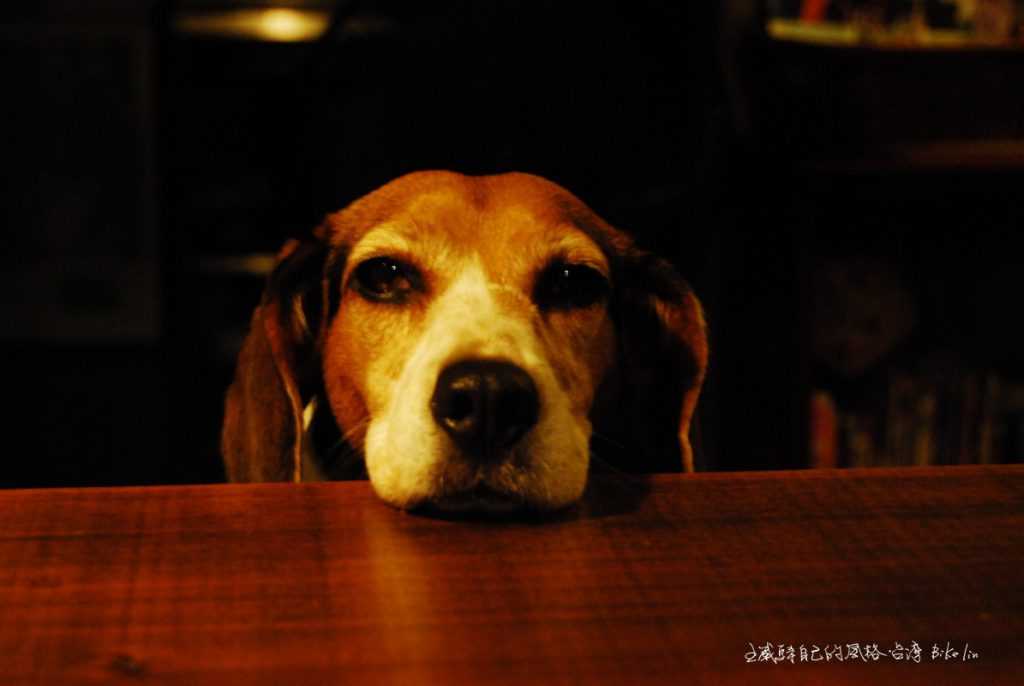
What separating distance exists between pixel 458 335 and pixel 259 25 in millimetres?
601

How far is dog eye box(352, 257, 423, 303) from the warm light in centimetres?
33

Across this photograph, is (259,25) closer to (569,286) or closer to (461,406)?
(569,286)

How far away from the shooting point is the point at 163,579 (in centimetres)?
50

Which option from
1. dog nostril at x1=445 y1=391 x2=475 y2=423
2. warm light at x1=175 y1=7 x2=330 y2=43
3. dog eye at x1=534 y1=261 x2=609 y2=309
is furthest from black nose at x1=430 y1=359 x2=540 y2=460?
warm light at x1=175 y1=7 x2=330 y2=43

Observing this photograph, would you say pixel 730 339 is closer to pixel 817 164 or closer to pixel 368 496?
pixel 817 164

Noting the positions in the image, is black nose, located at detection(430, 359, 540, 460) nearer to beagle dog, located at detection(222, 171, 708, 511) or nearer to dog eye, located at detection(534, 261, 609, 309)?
beagle dog, located at detection(222, 171, 708, 511)

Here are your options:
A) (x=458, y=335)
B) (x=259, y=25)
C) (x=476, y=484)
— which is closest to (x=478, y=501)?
(x=476, y=484)

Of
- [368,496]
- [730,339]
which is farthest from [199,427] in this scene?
[730,339]

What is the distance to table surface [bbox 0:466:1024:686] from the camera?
0.43 meters

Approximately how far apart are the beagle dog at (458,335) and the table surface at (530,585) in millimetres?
111

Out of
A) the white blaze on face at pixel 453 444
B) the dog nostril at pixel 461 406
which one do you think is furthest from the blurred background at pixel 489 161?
the dog nostril at pixel 461 406

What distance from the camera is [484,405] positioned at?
25.5 inches

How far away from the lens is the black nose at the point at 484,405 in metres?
0.65

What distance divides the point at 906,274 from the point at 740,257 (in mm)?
413
